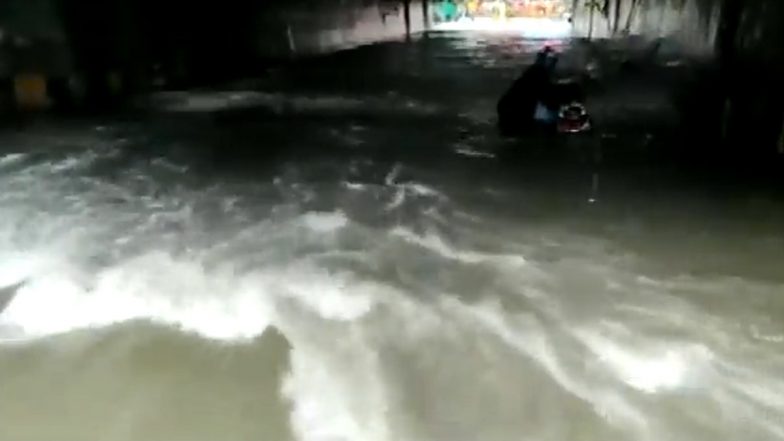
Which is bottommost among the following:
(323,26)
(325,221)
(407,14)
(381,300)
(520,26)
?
(520,26)

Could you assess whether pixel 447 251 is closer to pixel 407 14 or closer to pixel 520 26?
pixel 407 14

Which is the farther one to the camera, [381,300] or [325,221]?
[325,221]

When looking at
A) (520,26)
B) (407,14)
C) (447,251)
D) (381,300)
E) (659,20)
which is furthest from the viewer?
(520,26)

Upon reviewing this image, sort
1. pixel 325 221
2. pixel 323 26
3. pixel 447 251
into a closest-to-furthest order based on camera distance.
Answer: pixel 447 251, pixel 325 221, pixel 323 26

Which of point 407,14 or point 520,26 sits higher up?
point 407,14

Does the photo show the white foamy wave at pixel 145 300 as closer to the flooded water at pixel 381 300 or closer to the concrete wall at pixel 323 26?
the flooded water at pixel 381 300

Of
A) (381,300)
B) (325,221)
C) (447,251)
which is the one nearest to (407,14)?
(325,221)

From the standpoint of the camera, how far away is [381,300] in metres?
5.12

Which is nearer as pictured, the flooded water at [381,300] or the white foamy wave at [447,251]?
the flooded water at [381,300]

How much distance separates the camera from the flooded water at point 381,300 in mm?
3957

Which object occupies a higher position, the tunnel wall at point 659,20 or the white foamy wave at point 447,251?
the white foamy wave at point 447,251

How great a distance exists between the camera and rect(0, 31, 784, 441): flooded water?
13.0 feet

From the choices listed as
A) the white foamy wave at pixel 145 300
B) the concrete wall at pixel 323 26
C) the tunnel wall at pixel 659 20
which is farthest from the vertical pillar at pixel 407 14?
the white foamy wave at pixel 145 300

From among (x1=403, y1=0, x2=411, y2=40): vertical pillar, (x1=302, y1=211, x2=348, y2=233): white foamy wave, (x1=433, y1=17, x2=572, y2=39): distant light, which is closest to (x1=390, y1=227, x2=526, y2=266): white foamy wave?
(x1=302, y1=211, x2=348, y2=233): white foamy wave
